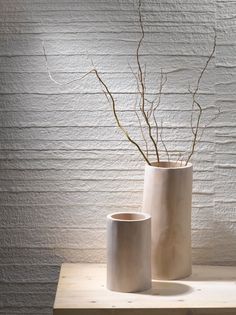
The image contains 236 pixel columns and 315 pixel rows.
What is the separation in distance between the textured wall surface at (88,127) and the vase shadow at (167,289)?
169 millimetres

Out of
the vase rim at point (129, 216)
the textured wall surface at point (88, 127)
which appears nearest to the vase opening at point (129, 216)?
the vase rim at point (129, 216)

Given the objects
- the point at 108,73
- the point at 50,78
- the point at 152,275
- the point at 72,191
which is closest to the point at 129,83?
the point at 108,73

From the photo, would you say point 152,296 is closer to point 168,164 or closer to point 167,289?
point 167,289

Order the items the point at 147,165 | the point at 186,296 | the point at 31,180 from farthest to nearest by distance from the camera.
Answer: the point at 31,180 → the point at 147,165 → the point at 186,296

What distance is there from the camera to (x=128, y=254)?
1462 mm

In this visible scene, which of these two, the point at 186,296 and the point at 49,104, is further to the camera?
the point at 49,104

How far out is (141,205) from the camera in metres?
1.66

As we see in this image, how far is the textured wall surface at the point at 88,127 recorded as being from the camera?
161 cm

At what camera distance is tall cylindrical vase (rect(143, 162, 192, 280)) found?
153cm

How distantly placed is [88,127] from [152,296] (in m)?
0.43

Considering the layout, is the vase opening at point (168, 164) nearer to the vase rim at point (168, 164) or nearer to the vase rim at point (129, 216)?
the vase rim at point (168, 164)

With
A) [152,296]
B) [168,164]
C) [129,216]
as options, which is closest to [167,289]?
[152,296]

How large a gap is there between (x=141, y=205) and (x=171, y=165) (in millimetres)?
134

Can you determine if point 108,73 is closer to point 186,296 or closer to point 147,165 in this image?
point 147,165
